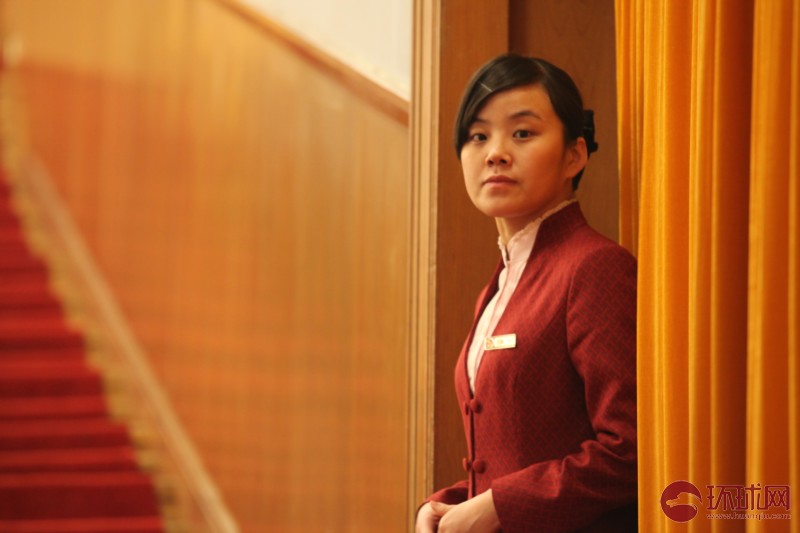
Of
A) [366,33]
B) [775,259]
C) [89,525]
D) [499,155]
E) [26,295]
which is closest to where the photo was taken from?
[775,259]

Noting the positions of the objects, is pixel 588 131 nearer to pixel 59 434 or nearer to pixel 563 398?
pixel 563 398

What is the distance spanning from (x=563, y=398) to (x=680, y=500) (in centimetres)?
21

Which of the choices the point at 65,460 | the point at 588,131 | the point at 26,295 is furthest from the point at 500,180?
the point at 26,295

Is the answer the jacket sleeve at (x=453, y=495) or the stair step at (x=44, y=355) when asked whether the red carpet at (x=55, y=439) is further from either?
the jacket sleeve at (x=453, y=495)

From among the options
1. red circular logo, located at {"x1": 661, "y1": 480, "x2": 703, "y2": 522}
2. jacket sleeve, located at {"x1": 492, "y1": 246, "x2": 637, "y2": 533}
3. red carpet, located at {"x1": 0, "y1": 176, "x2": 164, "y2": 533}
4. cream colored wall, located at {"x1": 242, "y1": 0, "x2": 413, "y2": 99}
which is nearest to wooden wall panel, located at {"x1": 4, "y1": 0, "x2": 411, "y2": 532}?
cream colored wall, located at {"x1": 242, "y1": 0, "x2": 413, "y2": 99}

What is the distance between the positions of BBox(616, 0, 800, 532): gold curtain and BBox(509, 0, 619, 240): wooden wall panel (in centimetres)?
49

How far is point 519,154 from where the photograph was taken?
1184 millimetres

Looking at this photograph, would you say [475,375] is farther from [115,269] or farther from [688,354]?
[115,269]

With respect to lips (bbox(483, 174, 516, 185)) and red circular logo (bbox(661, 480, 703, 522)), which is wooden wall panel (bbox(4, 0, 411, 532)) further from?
red circular logo (bbox(661, 480, 703, 522))

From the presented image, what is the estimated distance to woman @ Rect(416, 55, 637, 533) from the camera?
103 centimetres

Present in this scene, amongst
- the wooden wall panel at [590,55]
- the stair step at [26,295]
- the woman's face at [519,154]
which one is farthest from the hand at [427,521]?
the stair step at [26,295]

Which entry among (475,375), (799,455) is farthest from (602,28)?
(799,455)

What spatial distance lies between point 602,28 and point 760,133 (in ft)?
2.77

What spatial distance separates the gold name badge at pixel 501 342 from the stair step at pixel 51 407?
2631 mm
